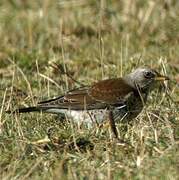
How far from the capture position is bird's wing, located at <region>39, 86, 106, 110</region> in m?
8.22

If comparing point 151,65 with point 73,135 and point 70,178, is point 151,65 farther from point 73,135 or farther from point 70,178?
point 70,178

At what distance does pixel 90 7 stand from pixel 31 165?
6.80 metres

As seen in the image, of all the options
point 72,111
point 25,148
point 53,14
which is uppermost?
point 25,148

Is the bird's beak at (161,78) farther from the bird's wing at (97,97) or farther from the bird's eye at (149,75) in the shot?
the bird's wing at (97,97)

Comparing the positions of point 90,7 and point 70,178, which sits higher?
point 70,178

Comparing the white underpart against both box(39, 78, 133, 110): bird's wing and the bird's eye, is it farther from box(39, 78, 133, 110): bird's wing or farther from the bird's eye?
the bird's eye

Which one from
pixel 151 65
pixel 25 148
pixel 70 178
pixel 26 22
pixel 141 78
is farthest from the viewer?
pixel 26 22

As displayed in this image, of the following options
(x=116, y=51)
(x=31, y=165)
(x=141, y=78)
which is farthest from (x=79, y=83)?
(x=31, y=165)

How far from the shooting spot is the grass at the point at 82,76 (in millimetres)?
6320

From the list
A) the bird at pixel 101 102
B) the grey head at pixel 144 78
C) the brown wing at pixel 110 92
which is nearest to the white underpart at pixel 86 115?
the bird at pixel 101 102

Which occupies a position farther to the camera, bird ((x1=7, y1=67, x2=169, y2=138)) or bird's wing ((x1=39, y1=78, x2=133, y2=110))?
bird's wing ((x1=39, y1=78, x2=133, y2=110))

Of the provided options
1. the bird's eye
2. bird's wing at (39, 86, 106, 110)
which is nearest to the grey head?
the bird's eye

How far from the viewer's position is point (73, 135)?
6.87m

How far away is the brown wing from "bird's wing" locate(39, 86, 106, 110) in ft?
0.19
